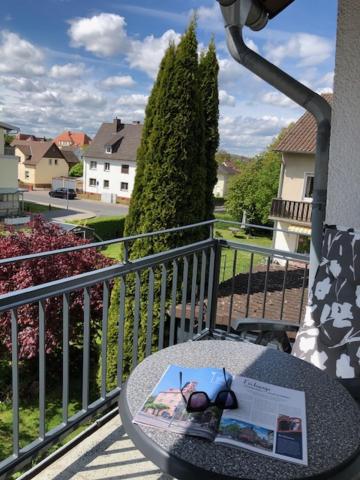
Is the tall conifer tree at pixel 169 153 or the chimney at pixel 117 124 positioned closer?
the tall conifer tree at pixel 169 153

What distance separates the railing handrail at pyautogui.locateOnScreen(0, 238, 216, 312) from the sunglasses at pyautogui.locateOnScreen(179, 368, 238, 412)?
0.65 m

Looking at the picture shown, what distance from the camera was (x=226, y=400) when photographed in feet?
3.59

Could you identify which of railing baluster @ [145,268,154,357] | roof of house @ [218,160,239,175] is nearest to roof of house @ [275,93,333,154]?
railing baluster @ [145,268,154,357]

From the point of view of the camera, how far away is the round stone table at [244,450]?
0.89 meters

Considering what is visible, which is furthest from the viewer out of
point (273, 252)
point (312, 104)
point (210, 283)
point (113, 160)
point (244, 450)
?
point (113, 160)

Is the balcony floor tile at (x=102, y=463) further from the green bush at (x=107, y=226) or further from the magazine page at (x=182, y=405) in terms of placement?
the green bush at (x=107, y=226)

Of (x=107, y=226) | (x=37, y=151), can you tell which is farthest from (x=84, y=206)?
(x=37, y=151)

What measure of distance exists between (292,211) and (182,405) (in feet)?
47.0

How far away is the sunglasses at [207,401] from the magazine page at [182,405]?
11 mm

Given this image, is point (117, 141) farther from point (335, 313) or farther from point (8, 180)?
point (335, 313)

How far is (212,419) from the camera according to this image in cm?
103

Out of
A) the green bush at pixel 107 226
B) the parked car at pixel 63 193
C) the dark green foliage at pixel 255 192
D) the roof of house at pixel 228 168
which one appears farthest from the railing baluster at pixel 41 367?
the roof of house at pixel 228 168

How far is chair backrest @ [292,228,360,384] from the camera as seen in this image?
74.6 inches

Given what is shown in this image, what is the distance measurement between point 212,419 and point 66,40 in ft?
89.0
